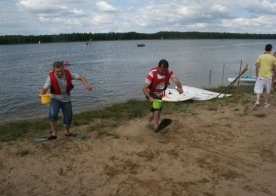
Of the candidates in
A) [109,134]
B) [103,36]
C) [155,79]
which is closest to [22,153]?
[109,134]

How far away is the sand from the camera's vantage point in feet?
16.1

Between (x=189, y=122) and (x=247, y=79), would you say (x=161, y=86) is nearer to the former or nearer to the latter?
(x=189, y=122)

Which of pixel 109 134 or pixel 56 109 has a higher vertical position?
pixel 56 109

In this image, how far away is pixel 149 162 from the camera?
5.77m

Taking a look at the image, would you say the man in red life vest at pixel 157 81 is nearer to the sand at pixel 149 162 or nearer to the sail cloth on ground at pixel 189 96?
the sand at pixel 149 162

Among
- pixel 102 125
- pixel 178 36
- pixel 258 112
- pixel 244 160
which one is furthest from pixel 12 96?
pixel 178 36

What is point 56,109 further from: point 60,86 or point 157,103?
point 157,103

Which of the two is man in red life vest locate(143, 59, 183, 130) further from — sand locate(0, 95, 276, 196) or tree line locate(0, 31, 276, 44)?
tree line locate(0, 31, 276, 44)

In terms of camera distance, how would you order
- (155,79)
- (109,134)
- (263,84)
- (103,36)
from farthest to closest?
(103,36) → (263,84) → (109,134) → (155,79)

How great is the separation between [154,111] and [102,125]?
179 cm

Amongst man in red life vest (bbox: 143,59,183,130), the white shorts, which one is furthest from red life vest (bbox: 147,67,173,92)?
the white shorts

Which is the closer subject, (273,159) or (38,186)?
(38,186)

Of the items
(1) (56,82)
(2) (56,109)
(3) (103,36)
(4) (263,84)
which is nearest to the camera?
(1) (56,82)

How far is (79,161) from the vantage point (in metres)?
5.88
